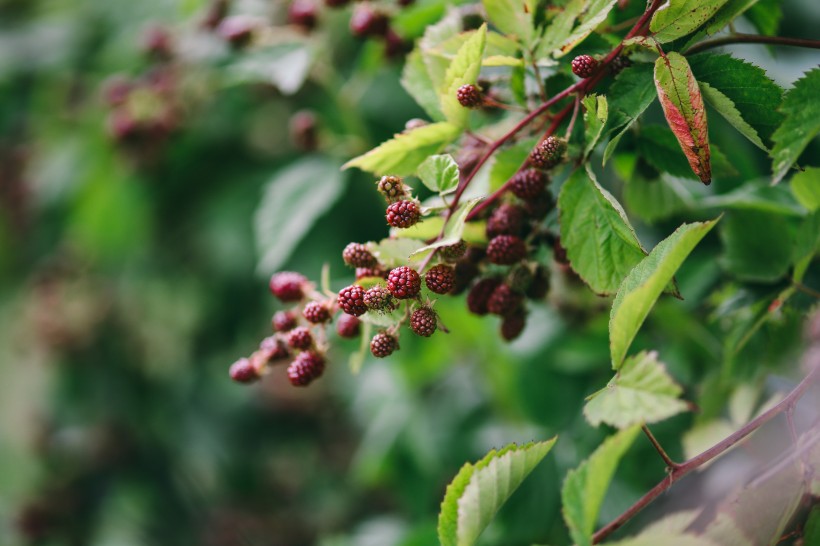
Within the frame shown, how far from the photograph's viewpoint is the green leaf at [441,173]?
1.95 feet

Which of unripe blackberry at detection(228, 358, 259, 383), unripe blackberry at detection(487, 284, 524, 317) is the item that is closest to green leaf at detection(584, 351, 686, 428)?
unripe blackberry at detection(487, 284, 524, 317)

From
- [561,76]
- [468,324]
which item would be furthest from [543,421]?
[561,76]

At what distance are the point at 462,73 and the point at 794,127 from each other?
0.92 ft

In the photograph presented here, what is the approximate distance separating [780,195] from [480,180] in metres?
0.40

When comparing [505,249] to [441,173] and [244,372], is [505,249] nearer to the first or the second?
[441,173]

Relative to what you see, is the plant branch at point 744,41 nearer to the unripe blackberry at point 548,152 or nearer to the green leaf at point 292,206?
the unripe blackberry at point 548,152

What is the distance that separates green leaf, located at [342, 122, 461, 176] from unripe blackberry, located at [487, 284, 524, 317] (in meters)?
0.15

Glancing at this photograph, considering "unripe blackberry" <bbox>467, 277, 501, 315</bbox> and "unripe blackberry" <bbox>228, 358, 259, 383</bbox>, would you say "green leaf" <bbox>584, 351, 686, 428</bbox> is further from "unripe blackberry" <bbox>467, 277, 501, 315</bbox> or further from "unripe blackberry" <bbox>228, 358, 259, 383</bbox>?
"unripe blackberry" <bbox>228, 358, 259, 383</bbox>

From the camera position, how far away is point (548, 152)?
611mm

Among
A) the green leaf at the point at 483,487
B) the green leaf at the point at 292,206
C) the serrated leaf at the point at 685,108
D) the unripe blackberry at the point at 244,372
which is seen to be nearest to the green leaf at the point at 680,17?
the serrated leaf at the point at 685,108

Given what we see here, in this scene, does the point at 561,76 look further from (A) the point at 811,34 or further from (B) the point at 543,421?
(A) the point at 811,34

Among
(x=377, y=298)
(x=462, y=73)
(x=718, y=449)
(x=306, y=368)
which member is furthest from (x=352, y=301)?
(x=718, y=449)

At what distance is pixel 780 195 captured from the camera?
87cm

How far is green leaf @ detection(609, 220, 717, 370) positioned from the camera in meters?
0.52
